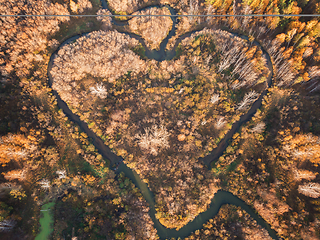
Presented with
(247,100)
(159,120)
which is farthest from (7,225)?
(247,100)

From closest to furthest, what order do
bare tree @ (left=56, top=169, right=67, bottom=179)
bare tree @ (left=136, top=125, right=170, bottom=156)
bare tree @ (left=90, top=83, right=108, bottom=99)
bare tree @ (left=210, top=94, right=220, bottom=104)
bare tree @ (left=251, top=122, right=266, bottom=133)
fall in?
bare tree @ (left=56, top=169, right=67, bottom=179) < bare tree @ (left=136, top=125, right=170, bottom=156) < bare tree @ (left=251, top=122, right=266, bottom=133) < bare tree @ (left=210, top=94, right=220, bottom=104) < bare tree @ (left=90, top=83, right=108, bottom=99)

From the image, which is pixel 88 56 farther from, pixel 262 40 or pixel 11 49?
pixel 262 40

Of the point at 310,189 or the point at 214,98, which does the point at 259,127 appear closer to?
the point at 214,98

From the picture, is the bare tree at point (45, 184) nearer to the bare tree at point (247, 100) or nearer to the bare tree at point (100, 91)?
the bare tree at point (100, 91)

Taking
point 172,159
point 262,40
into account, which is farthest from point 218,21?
point 172,159

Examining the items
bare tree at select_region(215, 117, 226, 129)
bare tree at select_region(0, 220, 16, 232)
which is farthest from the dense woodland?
bare tree at select_region(215, 117, 226, 129)

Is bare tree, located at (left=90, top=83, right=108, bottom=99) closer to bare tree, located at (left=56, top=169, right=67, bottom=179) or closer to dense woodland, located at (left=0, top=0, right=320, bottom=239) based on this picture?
dense woodland, located at (left=0, top=0, right=320, bottom=239)

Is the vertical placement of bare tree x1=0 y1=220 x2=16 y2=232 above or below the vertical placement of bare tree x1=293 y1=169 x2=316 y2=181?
below

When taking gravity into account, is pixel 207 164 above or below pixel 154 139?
below

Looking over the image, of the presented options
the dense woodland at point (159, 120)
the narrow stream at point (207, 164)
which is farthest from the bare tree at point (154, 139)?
the narrow stream at point (207, 164)
